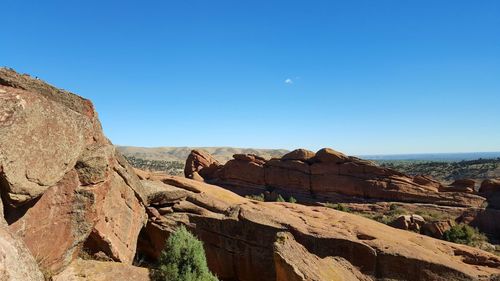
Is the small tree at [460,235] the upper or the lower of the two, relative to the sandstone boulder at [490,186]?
lower

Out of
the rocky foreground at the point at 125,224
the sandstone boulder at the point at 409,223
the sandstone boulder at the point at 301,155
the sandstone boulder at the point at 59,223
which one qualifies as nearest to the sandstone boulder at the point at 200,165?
the sandstone boulder at the point at 301,155

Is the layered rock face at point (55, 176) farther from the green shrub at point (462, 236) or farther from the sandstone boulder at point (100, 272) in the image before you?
the green shrub at point (462, 236)

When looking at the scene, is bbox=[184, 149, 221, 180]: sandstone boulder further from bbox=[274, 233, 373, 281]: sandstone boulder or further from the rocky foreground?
bbox=[274, 233, 373, 281]: sandstone boulder

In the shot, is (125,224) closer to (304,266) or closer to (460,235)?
(304,266)

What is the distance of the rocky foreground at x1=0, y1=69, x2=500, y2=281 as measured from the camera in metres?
8.95

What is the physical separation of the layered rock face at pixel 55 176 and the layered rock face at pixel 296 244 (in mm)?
4529

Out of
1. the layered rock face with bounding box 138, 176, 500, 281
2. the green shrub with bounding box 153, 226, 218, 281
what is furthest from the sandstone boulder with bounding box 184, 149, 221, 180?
the green shrub with bounding box 153, 226, 218, 281

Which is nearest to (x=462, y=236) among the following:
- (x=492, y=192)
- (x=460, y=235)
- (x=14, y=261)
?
(x=460, y=235)

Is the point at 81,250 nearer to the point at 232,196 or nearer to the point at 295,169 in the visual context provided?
the point at 232,196

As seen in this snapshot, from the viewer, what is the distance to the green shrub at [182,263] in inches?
558

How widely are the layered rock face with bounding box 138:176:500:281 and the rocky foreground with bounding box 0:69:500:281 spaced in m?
0.05

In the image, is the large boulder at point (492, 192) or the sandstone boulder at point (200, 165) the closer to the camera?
the large boulder at point (492, 192)

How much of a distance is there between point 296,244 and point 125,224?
7683 millimetres

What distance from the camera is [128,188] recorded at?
16.5 m
